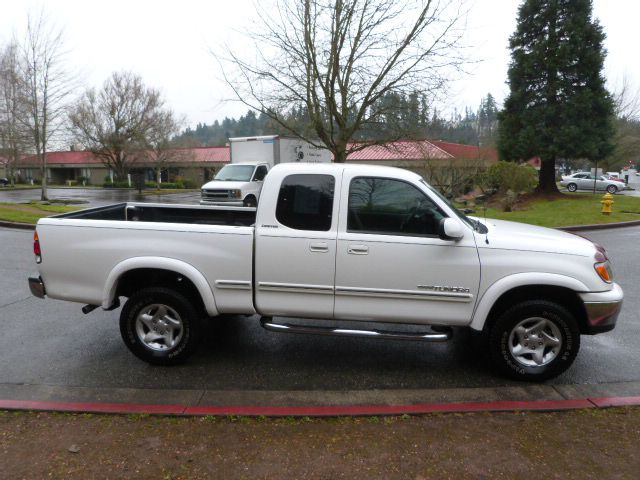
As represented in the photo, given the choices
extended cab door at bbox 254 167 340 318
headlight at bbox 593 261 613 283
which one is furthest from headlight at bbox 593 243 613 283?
extended cab door at bbox 254 167 340 318

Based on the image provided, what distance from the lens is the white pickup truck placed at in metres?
4.06

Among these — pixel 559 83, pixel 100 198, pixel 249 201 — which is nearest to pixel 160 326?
pixel 249 201

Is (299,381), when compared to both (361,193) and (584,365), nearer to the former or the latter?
(361,193)

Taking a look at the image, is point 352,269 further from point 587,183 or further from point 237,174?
point 587,183

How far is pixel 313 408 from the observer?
370 centimetres

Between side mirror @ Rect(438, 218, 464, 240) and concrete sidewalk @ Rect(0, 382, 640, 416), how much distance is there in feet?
4.34

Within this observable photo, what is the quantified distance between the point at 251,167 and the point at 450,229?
15.4 meters

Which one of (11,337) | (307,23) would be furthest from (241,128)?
(11,337)

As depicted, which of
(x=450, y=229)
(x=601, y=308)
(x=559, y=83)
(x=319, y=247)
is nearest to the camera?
(x=450, y=229)

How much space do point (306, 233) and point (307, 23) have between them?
9.16 m

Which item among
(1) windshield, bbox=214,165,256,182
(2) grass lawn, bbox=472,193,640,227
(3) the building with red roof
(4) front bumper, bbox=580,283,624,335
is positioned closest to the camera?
(4) front bumper, bbox=580,283,624,335

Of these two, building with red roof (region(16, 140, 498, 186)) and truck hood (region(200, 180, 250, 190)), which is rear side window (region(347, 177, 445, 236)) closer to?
building with red roof (region(16, 140, 498, 186))

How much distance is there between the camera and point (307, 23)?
11.7 meters

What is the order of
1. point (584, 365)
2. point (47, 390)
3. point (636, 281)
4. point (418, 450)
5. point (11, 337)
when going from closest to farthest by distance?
1. point (418, 450)
2. point (47, 390)
3. point (584, 365)
4. point (11, 337)
5. point (636, 281)
